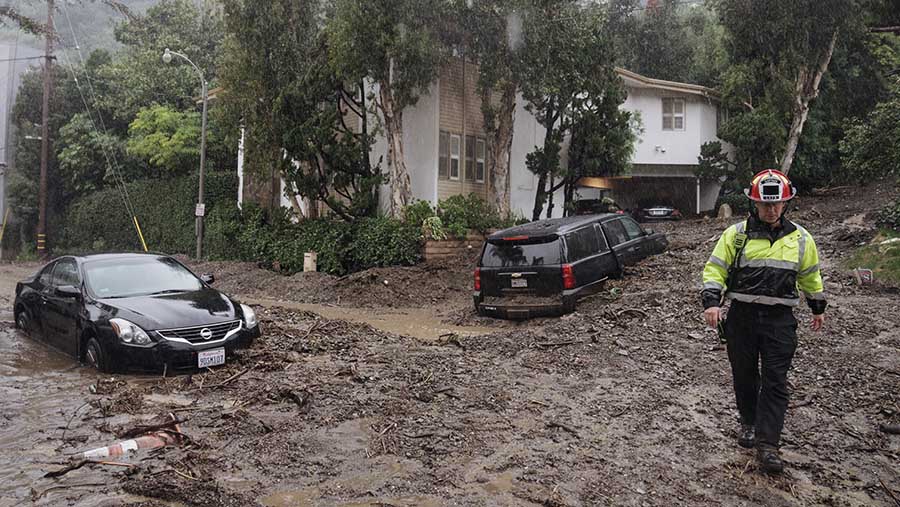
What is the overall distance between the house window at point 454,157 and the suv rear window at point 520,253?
33.8 ft

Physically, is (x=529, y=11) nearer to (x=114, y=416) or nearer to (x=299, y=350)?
(x=299, y=350)

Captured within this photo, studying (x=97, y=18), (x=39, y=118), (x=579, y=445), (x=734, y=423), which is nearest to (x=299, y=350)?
(x=579, y=445)

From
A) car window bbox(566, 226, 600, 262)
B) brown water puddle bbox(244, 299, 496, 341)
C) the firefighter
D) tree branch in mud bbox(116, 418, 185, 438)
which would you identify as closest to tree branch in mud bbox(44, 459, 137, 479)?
tree branch in mud bbox(116, 418, 185, 438)

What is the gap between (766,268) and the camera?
526 cm

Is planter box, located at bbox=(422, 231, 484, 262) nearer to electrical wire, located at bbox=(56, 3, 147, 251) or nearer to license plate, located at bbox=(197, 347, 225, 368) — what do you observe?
license plate, located at bbox=(197, 347, 225, 368)

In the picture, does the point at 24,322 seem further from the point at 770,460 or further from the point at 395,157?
the point at 395,157

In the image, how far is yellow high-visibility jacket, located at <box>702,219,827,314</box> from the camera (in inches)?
206

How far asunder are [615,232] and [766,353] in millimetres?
8007

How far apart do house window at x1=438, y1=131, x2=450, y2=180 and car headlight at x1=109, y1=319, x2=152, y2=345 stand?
14304 millimetres

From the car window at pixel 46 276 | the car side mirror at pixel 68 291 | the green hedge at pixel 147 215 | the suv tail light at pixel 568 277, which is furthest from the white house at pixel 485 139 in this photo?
the car side mirror at pixel 68 291

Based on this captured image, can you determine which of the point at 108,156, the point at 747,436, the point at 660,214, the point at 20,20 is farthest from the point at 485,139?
the point at 108,156

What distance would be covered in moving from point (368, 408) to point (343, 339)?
3713 millimetres

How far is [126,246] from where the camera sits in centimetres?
3309

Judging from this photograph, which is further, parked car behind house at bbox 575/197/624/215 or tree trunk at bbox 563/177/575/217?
parked car behind house at bbox 575/197/624/215
